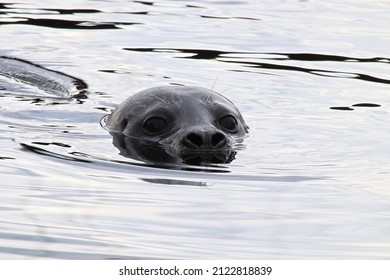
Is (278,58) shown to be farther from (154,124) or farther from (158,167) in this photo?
(158,167)

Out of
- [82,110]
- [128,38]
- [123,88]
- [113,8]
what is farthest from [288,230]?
[113,8]

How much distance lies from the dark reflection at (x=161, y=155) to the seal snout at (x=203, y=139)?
62mm


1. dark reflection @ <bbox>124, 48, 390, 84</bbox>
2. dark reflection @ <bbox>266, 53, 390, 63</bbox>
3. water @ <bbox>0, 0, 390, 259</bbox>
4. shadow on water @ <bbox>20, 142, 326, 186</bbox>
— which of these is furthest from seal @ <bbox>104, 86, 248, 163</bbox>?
dark reflection @ <bbox>266, 53, 390, 63</bbox>

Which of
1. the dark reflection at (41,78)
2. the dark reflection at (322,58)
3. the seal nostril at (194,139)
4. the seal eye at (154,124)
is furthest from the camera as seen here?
the dark reflection at (322,58)

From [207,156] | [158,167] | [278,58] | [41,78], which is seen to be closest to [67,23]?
[41,78]

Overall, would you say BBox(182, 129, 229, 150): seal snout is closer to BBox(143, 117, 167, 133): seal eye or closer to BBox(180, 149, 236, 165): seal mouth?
BBox(180, 149, 236, 165): seal mouth

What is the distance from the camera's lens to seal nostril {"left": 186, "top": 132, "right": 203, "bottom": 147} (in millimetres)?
8375

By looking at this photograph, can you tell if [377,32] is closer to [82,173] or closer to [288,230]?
[82,173]

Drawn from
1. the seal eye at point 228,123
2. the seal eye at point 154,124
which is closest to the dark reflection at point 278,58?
the seal eye at point 228,123

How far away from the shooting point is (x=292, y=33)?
13.4m

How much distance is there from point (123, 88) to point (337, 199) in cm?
425

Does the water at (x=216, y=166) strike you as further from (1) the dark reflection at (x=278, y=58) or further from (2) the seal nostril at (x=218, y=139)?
(2) the seal nostril at (x=218, y=139)

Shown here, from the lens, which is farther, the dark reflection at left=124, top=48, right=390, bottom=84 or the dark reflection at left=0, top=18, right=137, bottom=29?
the dark reflection at left=0, top=18, right=137, bottom=29

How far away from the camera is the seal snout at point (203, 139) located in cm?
838
